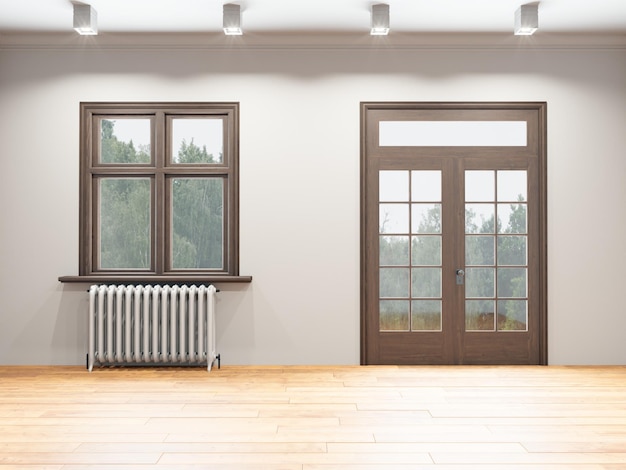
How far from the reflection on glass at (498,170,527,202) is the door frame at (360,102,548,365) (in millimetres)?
141

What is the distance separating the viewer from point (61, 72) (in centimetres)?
464

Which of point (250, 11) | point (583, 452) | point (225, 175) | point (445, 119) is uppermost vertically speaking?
point (250, 11)

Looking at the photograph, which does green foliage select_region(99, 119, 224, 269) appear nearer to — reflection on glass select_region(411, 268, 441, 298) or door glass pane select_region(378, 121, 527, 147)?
door glass pane select_region(378, 121, 527, 147)

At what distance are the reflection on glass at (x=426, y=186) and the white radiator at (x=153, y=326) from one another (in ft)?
6.38

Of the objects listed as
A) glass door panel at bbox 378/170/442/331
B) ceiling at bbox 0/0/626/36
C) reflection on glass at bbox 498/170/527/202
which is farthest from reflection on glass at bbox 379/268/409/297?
ceiling at bbox 0/0/626/36

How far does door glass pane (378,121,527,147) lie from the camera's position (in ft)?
15.3

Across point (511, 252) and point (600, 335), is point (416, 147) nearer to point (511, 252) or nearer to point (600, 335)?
point (511, 252)

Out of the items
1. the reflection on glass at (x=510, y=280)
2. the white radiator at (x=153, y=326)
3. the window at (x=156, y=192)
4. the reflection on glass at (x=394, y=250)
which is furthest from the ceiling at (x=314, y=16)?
the white radiator at (x=153, y=326)

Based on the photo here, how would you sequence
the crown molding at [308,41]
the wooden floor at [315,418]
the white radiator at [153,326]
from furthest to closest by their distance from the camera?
the crown molding at [308,41] → the white radiator at [153,326] → the wooden floor at [315,418]

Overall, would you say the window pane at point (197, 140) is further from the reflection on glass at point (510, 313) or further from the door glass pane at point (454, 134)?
the reflection on glass at point (510, 313)

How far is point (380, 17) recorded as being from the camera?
13.5ft

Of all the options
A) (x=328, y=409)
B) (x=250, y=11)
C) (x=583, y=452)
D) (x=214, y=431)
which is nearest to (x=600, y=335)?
(x=583, y=452)

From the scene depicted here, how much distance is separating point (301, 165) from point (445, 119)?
4.35ft

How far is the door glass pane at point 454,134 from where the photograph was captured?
15.3 ft
